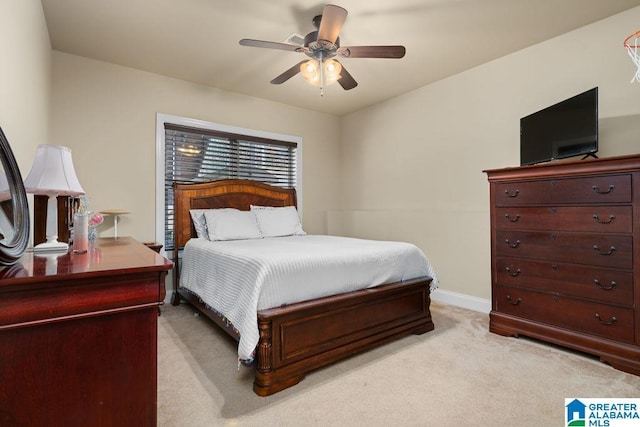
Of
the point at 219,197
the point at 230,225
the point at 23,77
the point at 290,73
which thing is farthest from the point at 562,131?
the point at 23,77

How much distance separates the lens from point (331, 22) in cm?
211

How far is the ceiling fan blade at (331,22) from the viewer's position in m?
1.99

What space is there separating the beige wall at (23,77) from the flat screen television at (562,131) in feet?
11.4

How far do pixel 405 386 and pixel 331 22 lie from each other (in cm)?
→ 233

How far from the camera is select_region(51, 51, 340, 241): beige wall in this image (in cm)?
316

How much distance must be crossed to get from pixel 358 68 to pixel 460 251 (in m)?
2.27

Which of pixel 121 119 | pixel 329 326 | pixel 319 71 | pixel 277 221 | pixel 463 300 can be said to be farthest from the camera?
pixel 277 221

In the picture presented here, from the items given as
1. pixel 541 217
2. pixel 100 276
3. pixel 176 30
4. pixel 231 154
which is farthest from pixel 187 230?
pixel 541 217

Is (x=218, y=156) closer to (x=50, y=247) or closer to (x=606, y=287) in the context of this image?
(x=50, y=247)

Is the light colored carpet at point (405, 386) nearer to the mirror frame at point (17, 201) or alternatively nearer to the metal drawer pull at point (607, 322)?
the metal drawer pull at point (607, 322)

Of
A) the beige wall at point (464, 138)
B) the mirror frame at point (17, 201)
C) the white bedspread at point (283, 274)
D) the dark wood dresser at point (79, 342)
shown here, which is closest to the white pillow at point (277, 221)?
the white bedspread at point (283, 274)

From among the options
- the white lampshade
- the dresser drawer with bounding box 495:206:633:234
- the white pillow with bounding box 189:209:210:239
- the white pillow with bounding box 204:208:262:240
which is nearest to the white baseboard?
the dresser drawer with bounding box 495:206:633:234

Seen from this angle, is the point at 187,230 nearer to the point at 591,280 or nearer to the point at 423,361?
the point at 423,361

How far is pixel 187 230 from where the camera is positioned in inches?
146
